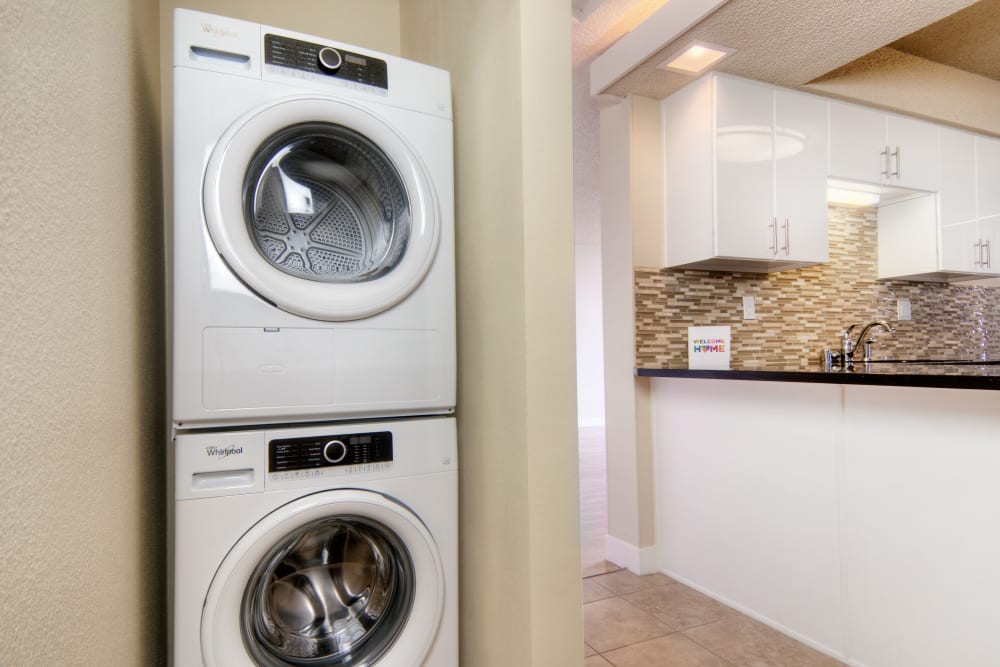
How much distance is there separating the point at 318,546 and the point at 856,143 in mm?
3144

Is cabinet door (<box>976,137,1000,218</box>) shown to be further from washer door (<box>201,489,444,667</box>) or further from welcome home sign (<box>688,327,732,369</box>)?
washer door (<box>201,489,444,667</box>)

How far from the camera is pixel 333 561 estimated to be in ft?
4.38

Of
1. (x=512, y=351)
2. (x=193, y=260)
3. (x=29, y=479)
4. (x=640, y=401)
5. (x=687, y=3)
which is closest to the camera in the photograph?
(x=29, y=479)

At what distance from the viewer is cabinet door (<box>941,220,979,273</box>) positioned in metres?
3.06

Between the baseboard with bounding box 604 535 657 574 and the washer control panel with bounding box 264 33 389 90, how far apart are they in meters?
2.29

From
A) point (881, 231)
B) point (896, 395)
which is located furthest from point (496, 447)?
point (881, 231)

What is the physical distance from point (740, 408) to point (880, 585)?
0.73 meters

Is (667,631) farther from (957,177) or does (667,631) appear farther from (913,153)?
(957,177)

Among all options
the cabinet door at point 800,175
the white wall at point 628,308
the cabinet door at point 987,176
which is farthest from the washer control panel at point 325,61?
the cabinet door at point 987,176

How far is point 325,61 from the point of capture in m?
1.30

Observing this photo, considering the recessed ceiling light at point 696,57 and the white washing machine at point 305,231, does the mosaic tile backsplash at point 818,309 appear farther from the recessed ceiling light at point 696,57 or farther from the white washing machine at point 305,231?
the white washing machine at point 305,231

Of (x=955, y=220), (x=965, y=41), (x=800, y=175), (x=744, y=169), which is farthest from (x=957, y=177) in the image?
(x=744, y=169)

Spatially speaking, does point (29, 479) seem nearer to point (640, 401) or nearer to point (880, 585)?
point (880, 585)

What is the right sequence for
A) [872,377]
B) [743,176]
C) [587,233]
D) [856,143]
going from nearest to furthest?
[872,377] → [743,176] → [856,143] → [587,233]
